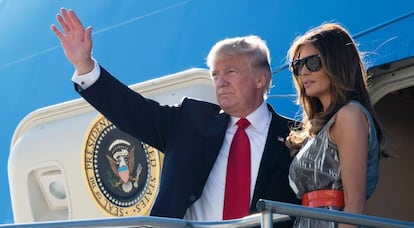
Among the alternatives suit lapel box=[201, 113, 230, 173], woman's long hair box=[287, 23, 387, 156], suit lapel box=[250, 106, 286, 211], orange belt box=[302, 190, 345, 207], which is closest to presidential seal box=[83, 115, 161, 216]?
suit lapel box=[201, 113, 230, 173]

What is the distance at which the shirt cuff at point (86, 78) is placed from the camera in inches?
152

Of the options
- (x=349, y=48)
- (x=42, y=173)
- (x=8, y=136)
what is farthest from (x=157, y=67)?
(x=349, y=48)

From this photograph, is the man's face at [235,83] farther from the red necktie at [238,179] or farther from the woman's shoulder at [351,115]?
the woman's shoulder at [351,115]

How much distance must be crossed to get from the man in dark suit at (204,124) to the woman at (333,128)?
29 centimetres

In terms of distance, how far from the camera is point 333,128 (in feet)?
11.0

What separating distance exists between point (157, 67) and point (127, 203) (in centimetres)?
104

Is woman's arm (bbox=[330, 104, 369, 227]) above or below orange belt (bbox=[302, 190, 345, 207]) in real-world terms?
above

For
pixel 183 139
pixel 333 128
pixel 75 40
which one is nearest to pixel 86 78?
pixel 75 40

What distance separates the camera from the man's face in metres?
3.84

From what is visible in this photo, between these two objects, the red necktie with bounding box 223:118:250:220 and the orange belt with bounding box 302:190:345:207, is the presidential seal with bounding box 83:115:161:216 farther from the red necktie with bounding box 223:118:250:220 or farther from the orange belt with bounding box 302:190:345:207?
the orange belt with bounding box 302:190:345:207

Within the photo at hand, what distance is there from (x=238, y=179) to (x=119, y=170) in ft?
4.27

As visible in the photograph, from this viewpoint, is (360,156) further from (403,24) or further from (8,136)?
(8,136)

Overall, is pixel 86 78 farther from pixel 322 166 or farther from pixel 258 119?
pixel 322 166

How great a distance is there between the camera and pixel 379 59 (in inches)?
168
